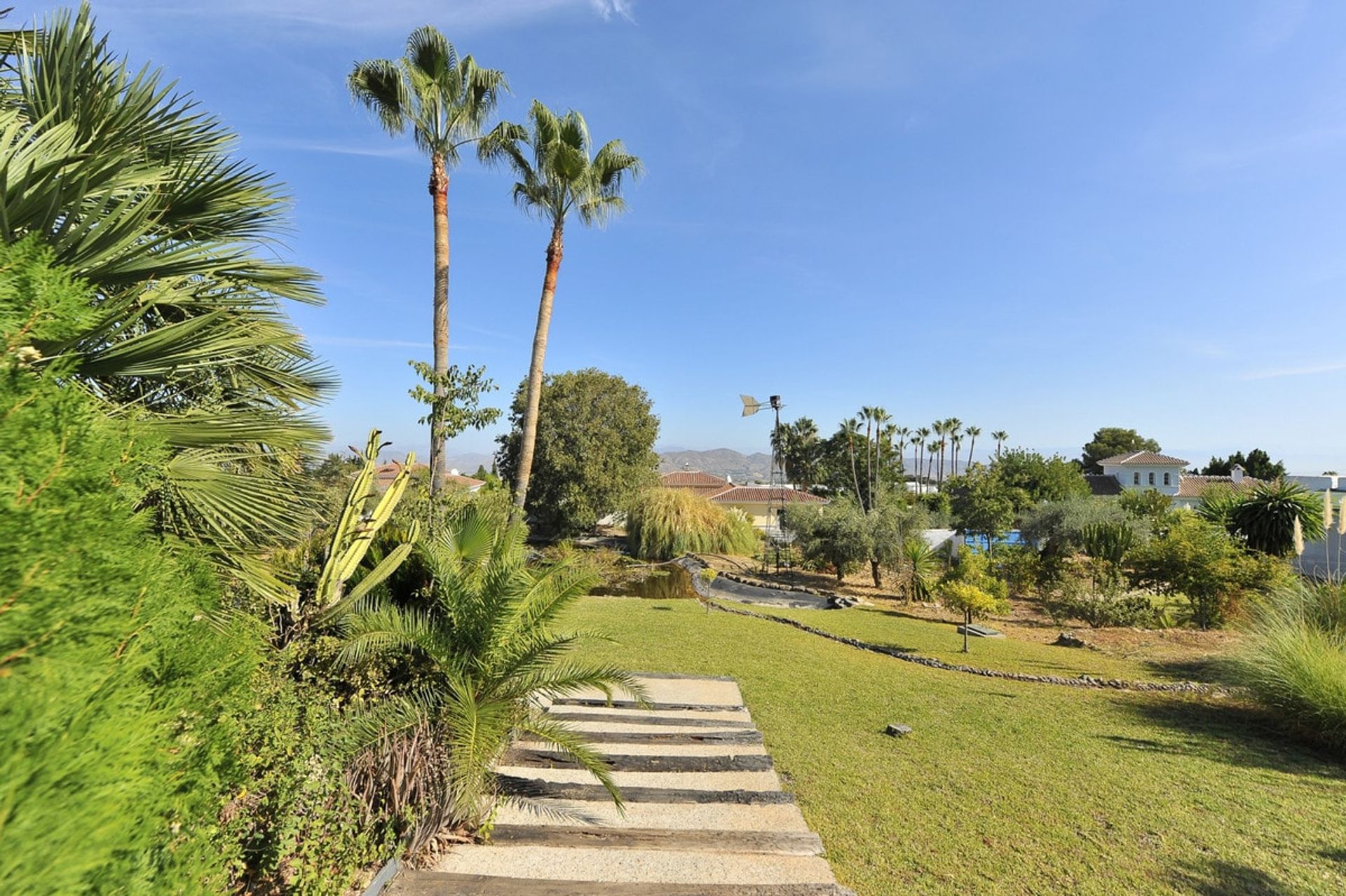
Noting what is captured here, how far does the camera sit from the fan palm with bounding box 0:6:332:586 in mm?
2457

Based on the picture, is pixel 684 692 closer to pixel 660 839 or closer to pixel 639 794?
pixel 639 794

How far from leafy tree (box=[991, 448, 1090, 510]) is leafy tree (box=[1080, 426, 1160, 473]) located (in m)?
35.0

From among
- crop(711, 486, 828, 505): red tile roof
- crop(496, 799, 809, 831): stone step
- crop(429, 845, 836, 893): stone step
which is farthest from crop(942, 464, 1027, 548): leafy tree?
crop(429, 845, 836, 893): stone step

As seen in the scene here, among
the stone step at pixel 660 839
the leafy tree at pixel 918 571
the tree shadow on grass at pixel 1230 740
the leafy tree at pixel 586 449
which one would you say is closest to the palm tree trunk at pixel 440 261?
the stone step at pixel 660 839

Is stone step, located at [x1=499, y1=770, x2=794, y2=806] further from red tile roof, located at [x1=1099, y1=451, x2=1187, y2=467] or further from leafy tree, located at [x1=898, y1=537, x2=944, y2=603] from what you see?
red tile roof, located at [x1=1099, y1=451, x2=1187, y2=467]

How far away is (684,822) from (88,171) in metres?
4.92

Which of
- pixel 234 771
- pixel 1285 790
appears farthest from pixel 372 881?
pixel 1285 790

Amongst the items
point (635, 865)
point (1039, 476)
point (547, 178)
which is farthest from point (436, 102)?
point (1039, 476)

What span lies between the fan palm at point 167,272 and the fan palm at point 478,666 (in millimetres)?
1072

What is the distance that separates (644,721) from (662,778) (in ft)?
3.82

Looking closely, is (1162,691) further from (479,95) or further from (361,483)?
(479,95)

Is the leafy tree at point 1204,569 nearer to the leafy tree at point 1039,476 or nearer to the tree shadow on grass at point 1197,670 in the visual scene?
the tree shadow on grass at point 1197,670

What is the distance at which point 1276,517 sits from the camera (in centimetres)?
1292

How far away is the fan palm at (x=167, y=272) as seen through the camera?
8.06 ft
